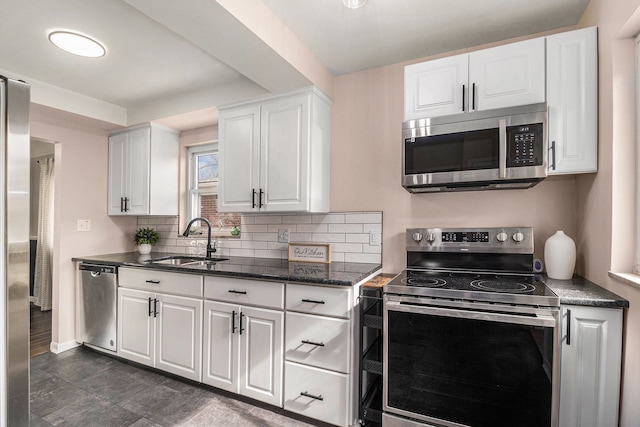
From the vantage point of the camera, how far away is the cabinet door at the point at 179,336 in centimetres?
234

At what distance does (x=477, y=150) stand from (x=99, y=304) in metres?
3.34

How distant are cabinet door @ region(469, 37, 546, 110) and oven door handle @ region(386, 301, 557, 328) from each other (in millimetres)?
1186

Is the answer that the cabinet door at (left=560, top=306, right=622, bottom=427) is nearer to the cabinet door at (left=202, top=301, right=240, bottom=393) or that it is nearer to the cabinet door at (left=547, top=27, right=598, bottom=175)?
the cabinet door at (left=547, top=27, right=598, bottom=175)

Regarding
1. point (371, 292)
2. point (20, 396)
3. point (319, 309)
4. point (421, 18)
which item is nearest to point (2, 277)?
point (20, 396)

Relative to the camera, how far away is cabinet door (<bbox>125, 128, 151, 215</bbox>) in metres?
3.24

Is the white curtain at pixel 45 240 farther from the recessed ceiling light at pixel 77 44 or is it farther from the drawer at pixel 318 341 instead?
the drawer at pixel 318 341

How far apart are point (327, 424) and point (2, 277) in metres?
1.79

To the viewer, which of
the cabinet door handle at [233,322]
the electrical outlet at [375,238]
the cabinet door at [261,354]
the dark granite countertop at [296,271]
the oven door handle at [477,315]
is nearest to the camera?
the oven door handle at [477,315]

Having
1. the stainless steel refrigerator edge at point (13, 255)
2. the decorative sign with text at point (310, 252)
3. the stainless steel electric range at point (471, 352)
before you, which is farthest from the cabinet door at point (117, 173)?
the stainless steel electric range at point (471, 352)

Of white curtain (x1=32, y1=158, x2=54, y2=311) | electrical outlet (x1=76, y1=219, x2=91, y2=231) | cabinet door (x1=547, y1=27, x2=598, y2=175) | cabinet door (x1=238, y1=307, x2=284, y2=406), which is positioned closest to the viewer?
cabinet door (x1=547, y1=27, x2=598, y2=175)

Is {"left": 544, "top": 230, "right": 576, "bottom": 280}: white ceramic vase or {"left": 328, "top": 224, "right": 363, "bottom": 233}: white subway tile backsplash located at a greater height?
{"left": 328, "top": 224, "right": 363, "bottom": 233}: white subway tile backsplash

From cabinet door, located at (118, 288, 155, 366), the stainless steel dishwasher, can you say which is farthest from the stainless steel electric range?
the stainless steel dishwasher

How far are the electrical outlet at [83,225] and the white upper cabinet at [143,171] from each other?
0.77 ft

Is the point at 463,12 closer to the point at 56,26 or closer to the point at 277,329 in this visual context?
the point at 277,329
